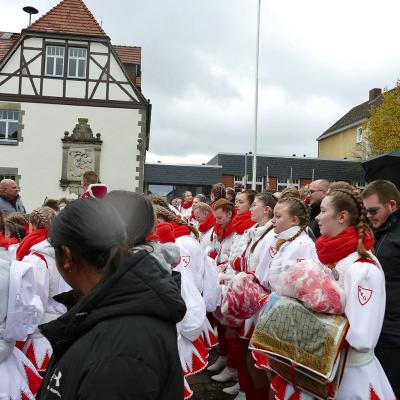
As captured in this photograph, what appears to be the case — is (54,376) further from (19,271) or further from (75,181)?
(75,181)

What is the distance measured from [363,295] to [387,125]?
2905 cm

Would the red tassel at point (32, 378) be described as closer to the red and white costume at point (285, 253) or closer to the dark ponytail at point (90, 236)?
the red and white costume at point (285, 253)

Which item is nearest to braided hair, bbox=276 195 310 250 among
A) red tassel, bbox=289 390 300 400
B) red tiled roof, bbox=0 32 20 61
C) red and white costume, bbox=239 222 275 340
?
red and white costume, bbox=239 222 275 340

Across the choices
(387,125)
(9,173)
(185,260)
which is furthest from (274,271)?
(387,125)

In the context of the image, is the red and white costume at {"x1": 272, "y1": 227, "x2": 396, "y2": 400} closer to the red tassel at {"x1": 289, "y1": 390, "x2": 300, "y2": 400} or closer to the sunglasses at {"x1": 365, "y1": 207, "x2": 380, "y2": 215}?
the red tassel at {"x1": 289, "y1": 390, "x2": 300, "y2": 400}

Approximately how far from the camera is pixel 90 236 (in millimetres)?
1458

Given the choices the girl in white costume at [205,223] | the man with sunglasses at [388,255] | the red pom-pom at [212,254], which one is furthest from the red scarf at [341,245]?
the girl in white costume at [205,223]

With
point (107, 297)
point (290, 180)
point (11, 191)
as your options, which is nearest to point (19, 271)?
point (107, 297)

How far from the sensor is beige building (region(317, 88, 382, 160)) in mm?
39700

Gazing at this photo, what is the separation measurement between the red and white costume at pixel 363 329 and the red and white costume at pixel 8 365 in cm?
178

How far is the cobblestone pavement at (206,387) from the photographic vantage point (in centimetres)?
488

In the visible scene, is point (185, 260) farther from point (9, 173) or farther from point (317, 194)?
point (9, 173)

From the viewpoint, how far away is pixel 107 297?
Result: 4.45 ft

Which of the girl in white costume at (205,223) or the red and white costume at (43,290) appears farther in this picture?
the girl in white costume at (205,223)
